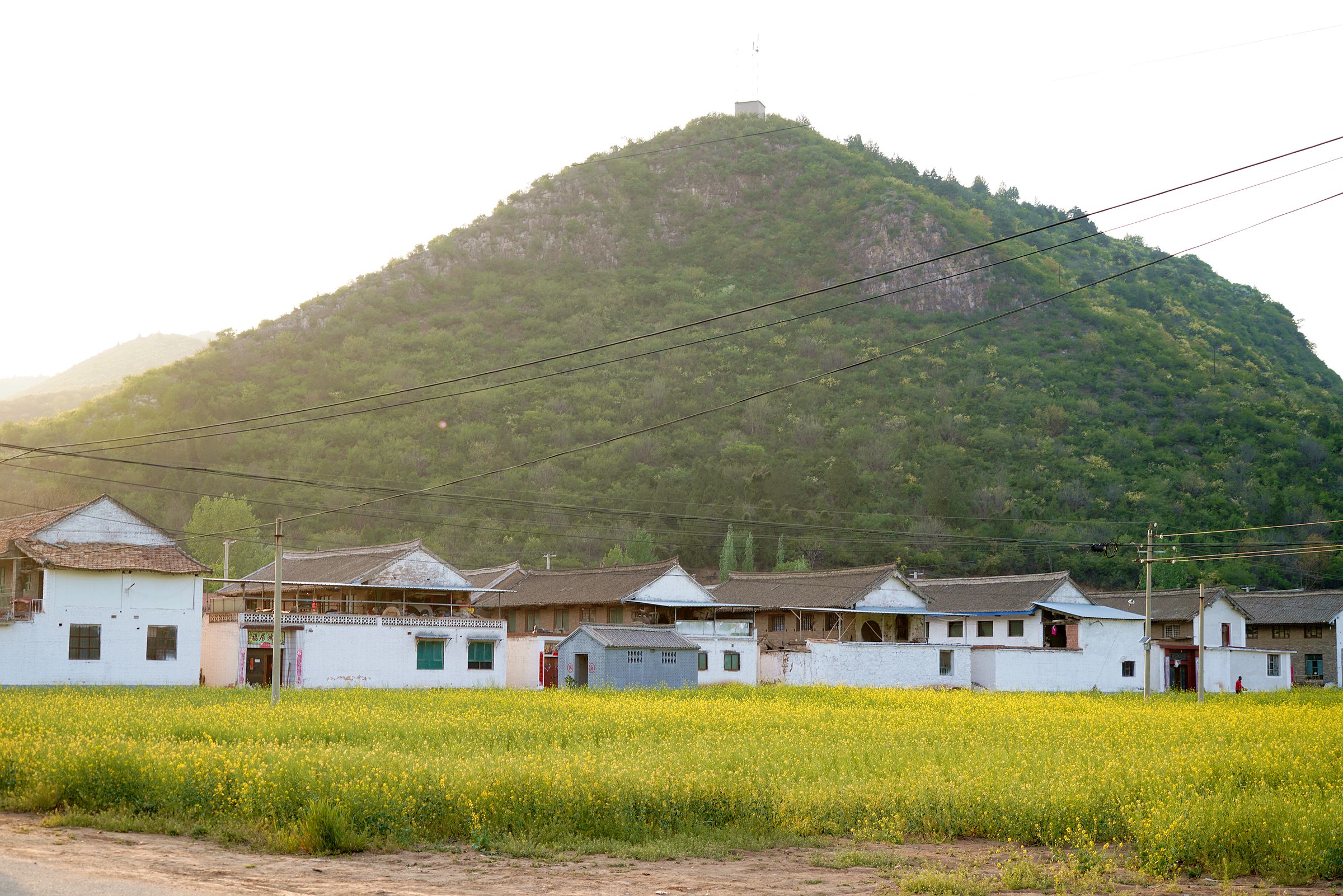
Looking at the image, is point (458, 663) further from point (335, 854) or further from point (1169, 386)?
point (1169, 386)

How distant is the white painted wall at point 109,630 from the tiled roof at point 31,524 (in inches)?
103

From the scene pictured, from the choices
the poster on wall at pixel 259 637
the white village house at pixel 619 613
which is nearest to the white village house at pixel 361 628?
the poster on wall at pixel 259 637

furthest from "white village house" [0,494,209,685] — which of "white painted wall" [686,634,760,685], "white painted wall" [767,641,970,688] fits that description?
"white painted wall" [767,641,970,688]

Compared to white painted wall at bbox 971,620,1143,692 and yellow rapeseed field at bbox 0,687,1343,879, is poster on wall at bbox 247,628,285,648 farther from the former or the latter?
white painted wall at bbox 971,620,1143,692

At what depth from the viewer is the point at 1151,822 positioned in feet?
42.9

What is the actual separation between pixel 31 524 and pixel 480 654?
18.7 meters

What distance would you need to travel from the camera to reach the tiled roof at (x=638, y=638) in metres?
49.4

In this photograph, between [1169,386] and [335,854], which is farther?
[1169,386]

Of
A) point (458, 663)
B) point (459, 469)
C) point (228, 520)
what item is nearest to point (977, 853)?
point (458, 663)

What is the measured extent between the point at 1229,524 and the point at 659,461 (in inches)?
1948

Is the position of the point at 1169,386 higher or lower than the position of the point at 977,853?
higher

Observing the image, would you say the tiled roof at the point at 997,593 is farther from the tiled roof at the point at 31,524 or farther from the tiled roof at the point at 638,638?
the tiled roof at the point at 31,524

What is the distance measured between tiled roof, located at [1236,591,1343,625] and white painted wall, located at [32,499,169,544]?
60.9 metres

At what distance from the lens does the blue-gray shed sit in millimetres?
48938
